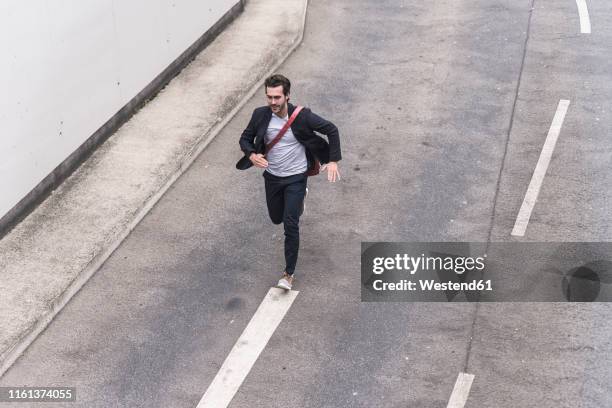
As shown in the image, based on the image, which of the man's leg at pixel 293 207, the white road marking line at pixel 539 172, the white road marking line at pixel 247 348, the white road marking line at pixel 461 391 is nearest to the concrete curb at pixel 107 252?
the white road marking line at pixel 247 348

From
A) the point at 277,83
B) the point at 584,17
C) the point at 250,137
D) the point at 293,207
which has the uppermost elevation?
the point at 277,83

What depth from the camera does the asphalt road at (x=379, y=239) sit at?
955cm

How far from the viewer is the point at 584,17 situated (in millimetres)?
18188

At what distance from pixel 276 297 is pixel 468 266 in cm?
207

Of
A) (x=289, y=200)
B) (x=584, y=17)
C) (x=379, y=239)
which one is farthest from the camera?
(x=584, y=17)

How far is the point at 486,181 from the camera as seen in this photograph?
42.3ft

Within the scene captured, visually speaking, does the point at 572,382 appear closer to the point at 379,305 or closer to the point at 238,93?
the point at 379,305

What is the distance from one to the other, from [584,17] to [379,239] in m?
8.39

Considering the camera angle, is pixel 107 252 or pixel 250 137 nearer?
pixel 250 137

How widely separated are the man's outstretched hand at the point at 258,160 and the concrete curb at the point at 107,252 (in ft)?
7.45

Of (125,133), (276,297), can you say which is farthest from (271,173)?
(125,133)

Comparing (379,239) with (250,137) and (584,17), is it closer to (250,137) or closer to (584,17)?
(250,137)

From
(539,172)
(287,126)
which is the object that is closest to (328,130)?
(287,126)

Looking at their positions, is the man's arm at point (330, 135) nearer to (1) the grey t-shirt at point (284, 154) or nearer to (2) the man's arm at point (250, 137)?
(1) the grey t-shirt at point (284, 154)
